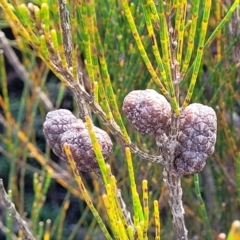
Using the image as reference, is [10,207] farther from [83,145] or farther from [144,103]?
[144,103]

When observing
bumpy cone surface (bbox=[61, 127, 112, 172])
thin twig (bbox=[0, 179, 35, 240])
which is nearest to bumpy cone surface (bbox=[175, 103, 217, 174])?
bumpy cone surface (bbox=[61, 127, 112, 172])

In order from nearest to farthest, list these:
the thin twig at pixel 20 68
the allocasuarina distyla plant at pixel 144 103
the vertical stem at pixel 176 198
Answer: the allocasuarina distyla plant at pixel 144 103 → the vertical stem at pixel 176 198 → the thin twig at pixel 20 68

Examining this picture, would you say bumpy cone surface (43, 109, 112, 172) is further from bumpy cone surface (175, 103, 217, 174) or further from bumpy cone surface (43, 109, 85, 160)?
bumpy cone surface (175, 103, 217, 174)

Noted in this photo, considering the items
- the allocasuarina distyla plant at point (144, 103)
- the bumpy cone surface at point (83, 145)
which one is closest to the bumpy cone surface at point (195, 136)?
the allocasuarina distyla plant at point (144, 103)

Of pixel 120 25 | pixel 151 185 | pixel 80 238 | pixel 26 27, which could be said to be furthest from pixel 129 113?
pixel 80 238

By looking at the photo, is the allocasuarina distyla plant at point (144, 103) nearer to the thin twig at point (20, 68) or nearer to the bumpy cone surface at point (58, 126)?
the bumpy cone surface at point (58, 126)

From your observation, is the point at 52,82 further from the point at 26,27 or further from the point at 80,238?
the point at 26,27
